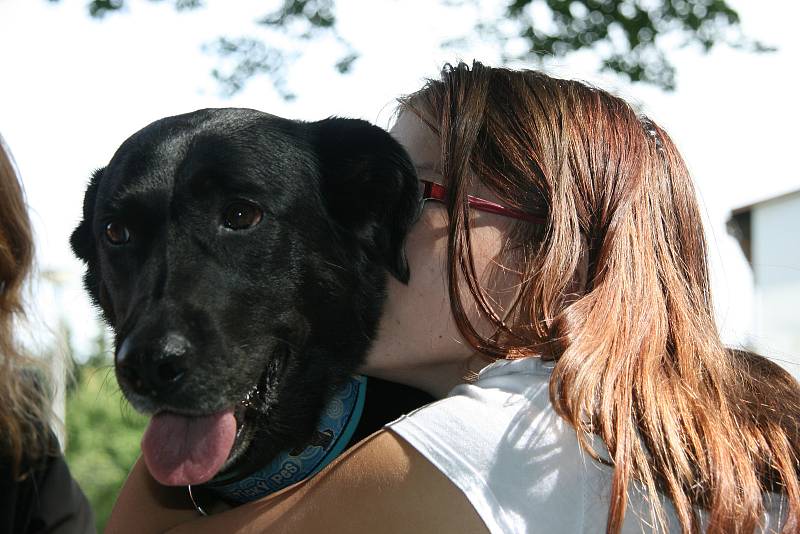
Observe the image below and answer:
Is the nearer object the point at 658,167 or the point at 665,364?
the point at 665,364

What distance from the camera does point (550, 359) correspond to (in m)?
1.54

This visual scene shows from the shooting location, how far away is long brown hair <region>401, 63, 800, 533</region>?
54.2 inches

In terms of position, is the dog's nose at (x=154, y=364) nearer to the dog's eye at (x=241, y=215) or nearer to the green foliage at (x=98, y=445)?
the dog's eye at (x=241, y=215)

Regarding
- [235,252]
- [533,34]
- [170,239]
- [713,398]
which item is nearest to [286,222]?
[235,252]

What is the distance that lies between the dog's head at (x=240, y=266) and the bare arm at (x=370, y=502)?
0.22 m

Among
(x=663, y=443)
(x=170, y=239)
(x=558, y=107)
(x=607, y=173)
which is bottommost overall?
(x=663, y=443)

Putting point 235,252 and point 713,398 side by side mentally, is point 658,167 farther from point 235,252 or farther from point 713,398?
point 235,252

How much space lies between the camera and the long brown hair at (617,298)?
1.38 m

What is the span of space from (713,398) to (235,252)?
3.23 feet

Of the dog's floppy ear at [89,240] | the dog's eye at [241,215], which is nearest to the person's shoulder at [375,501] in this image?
the dog's eye at [241,215]

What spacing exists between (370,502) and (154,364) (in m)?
0.49

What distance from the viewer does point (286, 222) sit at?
1.81 metres

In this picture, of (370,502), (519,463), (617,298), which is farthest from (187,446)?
(617,298)

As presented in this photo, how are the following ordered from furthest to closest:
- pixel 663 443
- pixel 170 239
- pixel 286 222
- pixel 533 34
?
pixel 533 34, pixel 286 222, pixel 170 239, pixel 663 443
